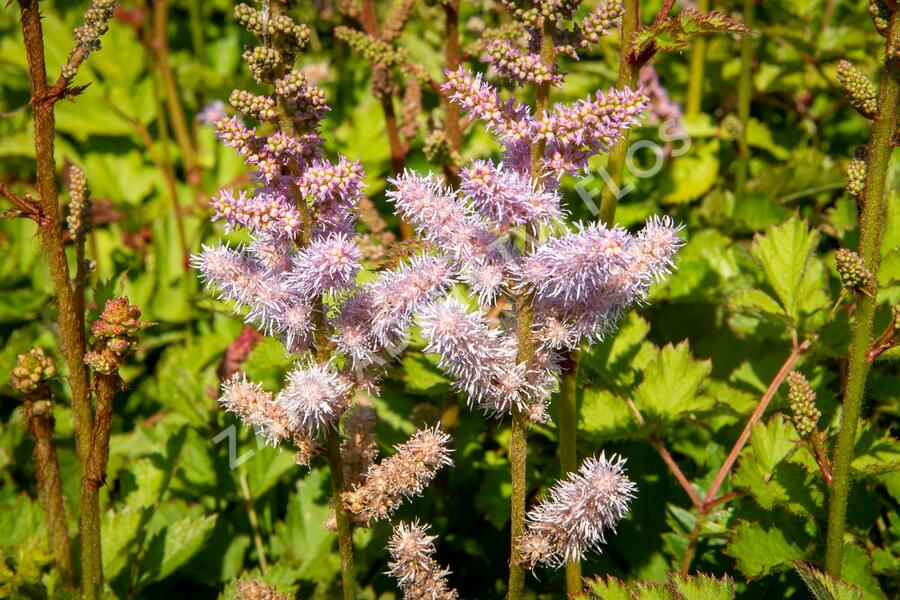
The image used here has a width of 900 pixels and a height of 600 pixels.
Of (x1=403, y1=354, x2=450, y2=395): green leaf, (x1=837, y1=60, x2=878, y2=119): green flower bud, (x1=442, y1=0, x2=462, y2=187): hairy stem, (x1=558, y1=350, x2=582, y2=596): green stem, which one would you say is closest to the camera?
(x1=837, y1=60, x2=878, y2=119): green flower bud

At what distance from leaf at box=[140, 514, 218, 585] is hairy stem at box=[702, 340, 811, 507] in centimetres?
145

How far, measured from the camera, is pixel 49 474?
7.48ft

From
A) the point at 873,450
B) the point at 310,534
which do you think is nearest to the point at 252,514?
the point at 310,534

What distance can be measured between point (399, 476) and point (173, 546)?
112 centimetres

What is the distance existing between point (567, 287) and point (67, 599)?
153cm

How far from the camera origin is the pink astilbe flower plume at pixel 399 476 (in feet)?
6.03

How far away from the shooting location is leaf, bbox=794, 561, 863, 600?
1.84 metres

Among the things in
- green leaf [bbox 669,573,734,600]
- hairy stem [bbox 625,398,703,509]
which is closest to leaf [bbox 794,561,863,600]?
green leaf [bbox 669,573,734,600]

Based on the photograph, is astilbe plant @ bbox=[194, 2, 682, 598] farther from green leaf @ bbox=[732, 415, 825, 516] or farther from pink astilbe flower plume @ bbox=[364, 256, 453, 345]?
green leaf @ bbox=[732, 415, 825, 516]

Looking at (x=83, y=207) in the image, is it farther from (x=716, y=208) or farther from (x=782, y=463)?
(x=716, y=208)

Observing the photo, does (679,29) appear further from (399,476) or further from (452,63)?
(452,63)

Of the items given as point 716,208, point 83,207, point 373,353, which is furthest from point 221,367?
point 716,208

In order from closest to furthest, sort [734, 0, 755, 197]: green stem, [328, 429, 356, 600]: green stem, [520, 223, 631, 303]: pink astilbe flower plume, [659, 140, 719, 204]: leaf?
1. [520, 223, 631, 303]: pink astilbe flower plume
2. [328, 429, 356, 600]: green stem
3. [734, 0, 755, 197]: green stem
4. [659, 140, 719, 204]: leaf

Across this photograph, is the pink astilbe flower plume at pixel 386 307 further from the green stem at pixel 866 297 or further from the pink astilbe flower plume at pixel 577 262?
the green stem at pixel 866 297
